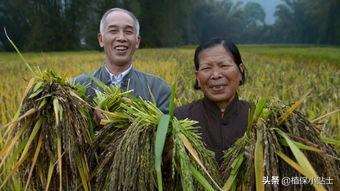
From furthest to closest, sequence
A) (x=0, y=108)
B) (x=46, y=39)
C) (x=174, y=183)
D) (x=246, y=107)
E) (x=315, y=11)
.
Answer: (x=315, y=11) < (x=46, y=39) < (x=0, y=108) < (x=246, y=107) < (x=174, y=183)

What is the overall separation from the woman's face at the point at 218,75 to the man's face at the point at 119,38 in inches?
22.9

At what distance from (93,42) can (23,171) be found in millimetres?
37258

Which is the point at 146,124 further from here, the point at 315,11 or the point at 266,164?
the point at 315,11

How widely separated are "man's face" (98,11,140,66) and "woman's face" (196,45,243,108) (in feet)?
1.91

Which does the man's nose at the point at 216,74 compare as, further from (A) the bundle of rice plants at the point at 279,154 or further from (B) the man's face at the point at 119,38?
(B) the man's face at the point at 119,38

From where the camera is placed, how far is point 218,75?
1796 mm

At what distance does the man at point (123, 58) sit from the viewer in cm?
232

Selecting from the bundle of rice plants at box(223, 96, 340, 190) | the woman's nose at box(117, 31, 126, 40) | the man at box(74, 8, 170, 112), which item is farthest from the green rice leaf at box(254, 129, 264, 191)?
the woman's nose at box(117, 31, 126, 40)

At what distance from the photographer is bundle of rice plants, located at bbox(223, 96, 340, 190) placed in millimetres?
1231

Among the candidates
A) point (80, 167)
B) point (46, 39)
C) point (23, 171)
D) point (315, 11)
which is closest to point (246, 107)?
point (80, 167)

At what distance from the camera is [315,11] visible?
2125 inches

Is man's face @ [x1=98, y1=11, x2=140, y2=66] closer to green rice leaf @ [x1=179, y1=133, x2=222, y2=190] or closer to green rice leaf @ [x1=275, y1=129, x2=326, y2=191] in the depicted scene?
green rice leaf @ [x1=179, y1=133, x2=222, y2=190]

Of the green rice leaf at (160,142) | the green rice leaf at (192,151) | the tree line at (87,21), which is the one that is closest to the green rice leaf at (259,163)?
the green rice leaf at (192,151)

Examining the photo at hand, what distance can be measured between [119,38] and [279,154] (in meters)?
1.24
